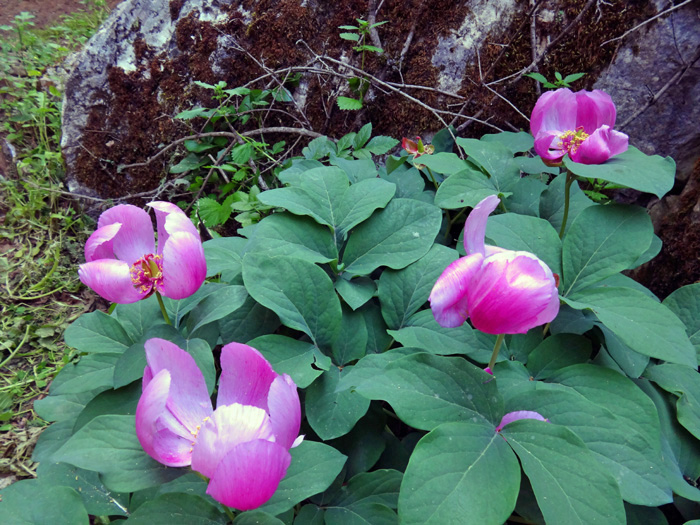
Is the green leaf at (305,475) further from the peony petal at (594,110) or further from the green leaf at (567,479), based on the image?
the peony petal at (594,110)

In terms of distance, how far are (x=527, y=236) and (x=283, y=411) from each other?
0.57m

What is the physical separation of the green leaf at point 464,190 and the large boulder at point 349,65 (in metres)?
0.63

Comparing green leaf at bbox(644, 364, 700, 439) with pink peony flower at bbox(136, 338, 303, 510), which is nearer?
pink peony flower at bbox(136, 338, 303, 510)

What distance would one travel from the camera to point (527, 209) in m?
1.08

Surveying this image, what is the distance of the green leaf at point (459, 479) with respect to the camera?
0.51 metres

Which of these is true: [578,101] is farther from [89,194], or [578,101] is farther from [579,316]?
[89,194]

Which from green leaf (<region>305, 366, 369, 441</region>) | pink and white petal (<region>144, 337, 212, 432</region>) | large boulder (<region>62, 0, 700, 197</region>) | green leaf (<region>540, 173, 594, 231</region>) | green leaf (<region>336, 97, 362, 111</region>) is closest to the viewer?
pink and white petal (<region>144, 337, 212, 432</region>)

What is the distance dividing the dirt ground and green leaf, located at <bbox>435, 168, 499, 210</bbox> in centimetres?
476

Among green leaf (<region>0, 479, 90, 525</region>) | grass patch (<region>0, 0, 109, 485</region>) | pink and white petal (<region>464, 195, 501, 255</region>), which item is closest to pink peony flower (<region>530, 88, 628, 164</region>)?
pink and white petal (<region>464, 195, 501, 255</region>)

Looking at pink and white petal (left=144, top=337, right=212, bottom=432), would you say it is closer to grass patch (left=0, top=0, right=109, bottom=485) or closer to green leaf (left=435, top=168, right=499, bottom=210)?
green leaf (left=435, top=168, right=499, bottom=210)

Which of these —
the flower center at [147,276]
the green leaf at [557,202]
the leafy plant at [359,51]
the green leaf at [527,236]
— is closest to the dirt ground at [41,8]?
the leafy plant at [359,51]

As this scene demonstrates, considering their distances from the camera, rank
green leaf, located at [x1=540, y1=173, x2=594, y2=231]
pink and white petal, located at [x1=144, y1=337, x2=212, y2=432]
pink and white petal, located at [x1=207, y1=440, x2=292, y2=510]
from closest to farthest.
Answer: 1. pink and white petal, located at [x1=207, y1=440, x2=292, y2=510]
2. pink and white petal, located at [x1=144, y1=337, x2=212, y2=432]
3. green leaf, located at [x1=540, y1=173, x2=594, y2=231]

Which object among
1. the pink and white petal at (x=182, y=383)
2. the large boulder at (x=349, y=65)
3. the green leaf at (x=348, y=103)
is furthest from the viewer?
the green leaf at (x=348, y=103)

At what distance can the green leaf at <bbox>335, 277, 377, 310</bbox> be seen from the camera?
0.84 meters
